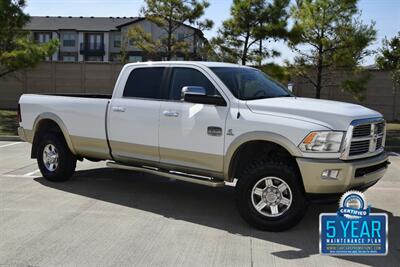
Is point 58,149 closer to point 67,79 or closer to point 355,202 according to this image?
point 355,202

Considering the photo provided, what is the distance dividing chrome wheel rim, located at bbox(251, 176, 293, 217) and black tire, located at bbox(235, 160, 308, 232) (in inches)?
1.0

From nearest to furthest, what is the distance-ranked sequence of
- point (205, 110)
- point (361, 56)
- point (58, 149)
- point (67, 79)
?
1. point (205, 110)
2. point (58, 149)
3. point (361, 56)
4. point (67, 79)

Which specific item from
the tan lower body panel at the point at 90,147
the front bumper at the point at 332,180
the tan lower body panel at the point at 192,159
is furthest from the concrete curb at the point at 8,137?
the front bumper at the point at 332,180

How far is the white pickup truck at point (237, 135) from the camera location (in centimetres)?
537

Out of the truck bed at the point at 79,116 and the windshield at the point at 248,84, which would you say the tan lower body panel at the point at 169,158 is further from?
the windshield at the point at 248,84

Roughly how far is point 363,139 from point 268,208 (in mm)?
1298

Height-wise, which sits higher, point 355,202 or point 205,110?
point 205,110

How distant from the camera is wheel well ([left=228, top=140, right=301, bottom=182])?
5.81m

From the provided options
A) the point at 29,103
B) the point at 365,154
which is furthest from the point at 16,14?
the point at 365,154

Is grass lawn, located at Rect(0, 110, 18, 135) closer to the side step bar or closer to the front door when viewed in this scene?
the side step bar

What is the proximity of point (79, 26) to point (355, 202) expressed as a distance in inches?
2697

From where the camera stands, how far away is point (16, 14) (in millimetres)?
19875

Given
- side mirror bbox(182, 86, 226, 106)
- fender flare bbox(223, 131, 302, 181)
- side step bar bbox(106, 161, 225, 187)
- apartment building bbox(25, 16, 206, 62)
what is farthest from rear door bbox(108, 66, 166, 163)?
apartment building bbox(25, 16, 206, 62)

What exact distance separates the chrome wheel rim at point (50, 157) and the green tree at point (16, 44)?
11318mm
